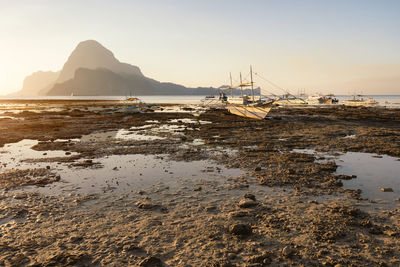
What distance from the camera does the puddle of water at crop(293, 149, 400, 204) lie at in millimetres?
8492

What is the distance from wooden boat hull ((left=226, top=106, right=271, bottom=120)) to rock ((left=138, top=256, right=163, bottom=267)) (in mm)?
30508

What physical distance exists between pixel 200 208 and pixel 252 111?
29.6 meters

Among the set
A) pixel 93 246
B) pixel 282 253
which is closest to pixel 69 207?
pixel 93 246

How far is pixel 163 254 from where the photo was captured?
5199 millimetres

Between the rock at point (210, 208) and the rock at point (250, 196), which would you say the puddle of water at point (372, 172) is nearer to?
the rock at point (250, 196)

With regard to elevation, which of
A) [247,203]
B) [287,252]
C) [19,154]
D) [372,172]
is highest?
[19,154]

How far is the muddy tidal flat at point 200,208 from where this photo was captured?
5184 millimetres

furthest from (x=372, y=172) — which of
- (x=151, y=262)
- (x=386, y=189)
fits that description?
(x=151, y=262)

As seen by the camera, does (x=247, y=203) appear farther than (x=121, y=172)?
No

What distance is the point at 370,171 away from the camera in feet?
36.5

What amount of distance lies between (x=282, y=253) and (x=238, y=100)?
47.2m

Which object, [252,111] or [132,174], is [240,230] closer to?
[132,174]

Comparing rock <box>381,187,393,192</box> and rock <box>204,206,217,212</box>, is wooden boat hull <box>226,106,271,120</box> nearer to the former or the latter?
rock <box>381,187,393,192</box>

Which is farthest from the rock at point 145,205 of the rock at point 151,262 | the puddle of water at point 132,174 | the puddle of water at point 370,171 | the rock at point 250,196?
the puddle of water at point 370,171
